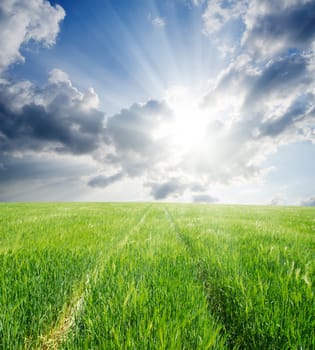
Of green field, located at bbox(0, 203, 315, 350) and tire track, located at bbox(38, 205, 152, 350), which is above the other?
green field, located at bbox(0, 203, 315, 350)

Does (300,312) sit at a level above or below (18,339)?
above

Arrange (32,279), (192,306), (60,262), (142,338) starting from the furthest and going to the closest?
1. (60,262)
2. (32,279)
3. (192,306)
4. (142,338)

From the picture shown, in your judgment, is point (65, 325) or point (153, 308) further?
point (65, 325)

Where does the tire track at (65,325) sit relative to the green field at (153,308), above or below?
below

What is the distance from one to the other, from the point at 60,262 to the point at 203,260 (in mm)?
2233

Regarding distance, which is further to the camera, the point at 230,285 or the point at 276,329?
the point at 230,285

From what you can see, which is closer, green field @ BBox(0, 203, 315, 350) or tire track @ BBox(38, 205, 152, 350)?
green field @ BBox(0, 203, 315, 350)

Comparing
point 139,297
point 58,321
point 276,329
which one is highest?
point 139,297

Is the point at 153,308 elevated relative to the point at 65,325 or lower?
elevated

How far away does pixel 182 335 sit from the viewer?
59.7 inches

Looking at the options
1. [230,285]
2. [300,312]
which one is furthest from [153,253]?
[300,312]

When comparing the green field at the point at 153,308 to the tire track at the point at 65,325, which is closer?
the green field at the point at 153,308

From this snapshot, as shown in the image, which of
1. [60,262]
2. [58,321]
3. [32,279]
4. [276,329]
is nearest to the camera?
[276,329]

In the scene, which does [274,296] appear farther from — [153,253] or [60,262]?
[60,262]
